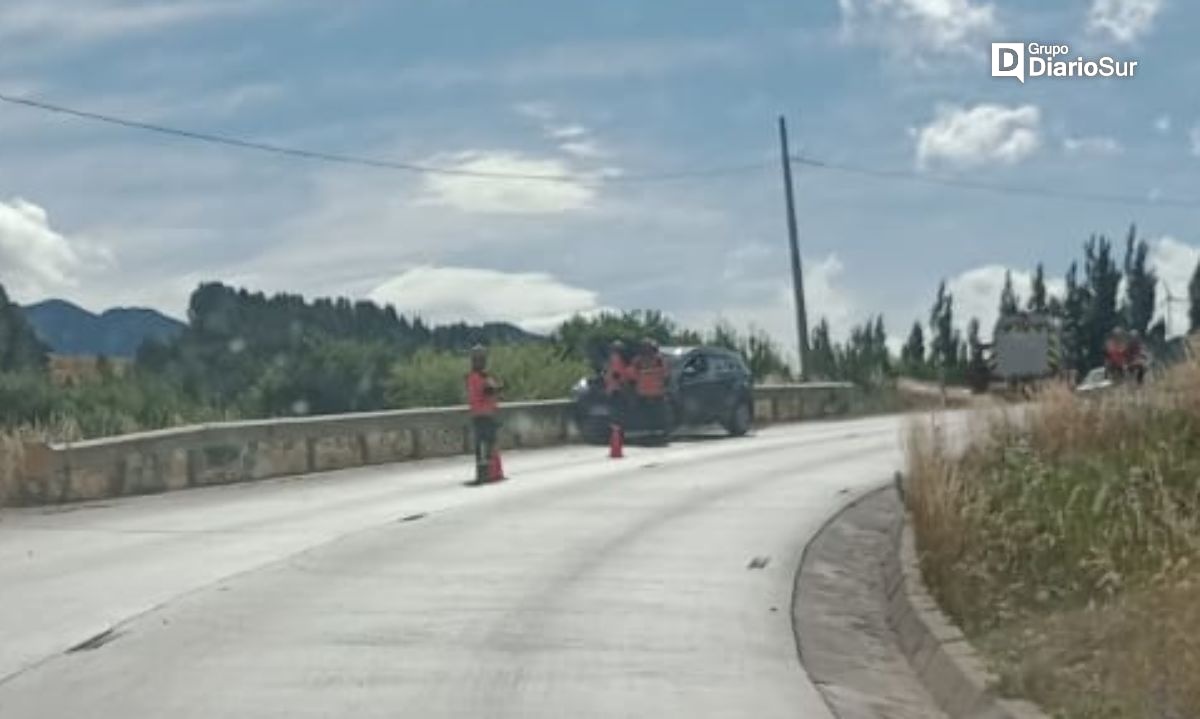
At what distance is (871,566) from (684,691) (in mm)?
6059

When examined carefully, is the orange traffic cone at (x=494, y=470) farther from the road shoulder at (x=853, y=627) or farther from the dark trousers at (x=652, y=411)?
the dark trousers at (x=652, y=411)

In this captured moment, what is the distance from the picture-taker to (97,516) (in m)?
21.1

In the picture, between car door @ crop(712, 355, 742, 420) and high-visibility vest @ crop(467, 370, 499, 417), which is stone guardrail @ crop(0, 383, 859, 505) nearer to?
car door @ crop(712, 355, 742, 420)

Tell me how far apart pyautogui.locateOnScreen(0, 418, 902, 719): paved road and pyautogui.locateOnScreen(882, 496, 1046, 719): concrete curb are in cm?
70

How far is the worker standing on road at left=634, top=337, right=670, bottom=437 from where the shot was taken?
32750 mm

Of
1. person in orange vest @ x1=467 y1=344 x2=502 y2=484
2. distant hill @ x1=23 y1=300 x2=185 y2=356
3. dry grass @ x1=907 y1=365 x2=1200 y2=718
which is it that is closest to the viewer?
dry grass @ x1=907 y1=365 x2=1200 y2=718

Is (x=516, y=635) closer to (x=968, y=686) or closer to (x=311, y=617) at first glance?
(x=311, y=617)

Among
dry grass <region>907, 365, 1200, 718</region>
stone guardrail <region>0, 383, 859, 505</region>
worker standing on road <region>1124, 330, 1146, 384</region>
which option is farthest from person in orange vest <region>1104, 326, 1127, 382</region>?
stone guardrail <region>0, 383, 859, 505</region>

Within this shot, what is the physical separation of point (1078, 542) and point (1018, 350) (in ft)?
113

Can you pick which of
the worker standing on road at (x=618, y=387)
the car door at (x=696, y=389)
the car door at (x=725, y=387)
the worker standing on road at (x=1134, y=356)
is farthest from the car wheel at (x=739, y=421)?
the worker standing on road at (x=1134, y=356)

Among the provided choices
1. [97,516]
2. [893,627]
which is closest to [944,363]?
[97,516]

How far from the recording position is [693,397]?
1373 inches

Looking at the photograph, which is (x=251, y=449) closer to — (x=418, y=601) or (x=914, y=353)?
(x=418, y=601)

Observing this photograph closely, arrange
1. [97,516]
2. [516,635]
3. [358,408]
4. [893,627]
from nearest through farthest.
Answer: [516,635] < [893,627] < [97,516] < [358,408]
